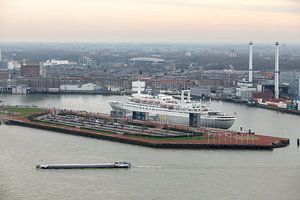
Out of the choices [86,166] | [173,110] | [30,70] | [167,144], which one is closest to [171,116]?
[173,110]

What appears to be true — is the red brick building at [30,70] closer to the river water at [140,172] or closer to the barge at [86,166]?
the river water at [140,172]

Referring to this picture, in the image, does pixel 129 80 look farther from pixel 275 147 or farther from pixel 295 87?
pixel 275 147

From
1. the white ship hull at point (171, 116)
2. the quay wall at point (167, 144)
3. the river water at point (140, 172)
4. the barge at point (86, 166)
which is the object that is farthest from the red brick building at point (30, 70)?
the barge at point (86, 166)

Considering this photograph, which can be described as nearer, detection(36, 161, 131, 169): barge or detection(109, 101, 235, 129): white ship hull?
detection(36, 161, 131, 169): barge

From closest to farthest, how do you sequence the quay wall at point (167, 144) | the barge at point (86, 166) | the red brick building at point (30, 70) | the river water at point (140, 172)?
the river water at point (140, 172)
the barge at point (86, 166)
the quay wall at point (167, 144)
the red brick building at point (30, 70)

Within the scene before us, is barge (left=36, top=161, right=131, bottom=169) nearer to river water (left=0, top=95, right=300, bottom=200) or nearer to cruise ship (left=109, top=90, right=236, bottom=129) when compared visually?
river water (left=0, top=95, right=300, bottom=200)

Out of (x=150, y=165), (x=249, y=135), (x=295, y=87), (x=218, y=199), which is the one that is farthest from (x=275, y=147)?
(x=295, y=87)

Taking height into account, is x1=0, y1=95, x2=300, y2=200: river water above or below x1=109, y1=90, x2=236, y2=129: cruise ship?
below

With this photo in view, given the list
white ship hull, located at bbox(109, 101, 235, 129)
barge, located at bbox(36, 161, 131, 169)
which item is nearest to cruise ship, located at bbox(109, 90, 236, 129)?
white ship hull, located at bbox(109, 101, 235, 129)
